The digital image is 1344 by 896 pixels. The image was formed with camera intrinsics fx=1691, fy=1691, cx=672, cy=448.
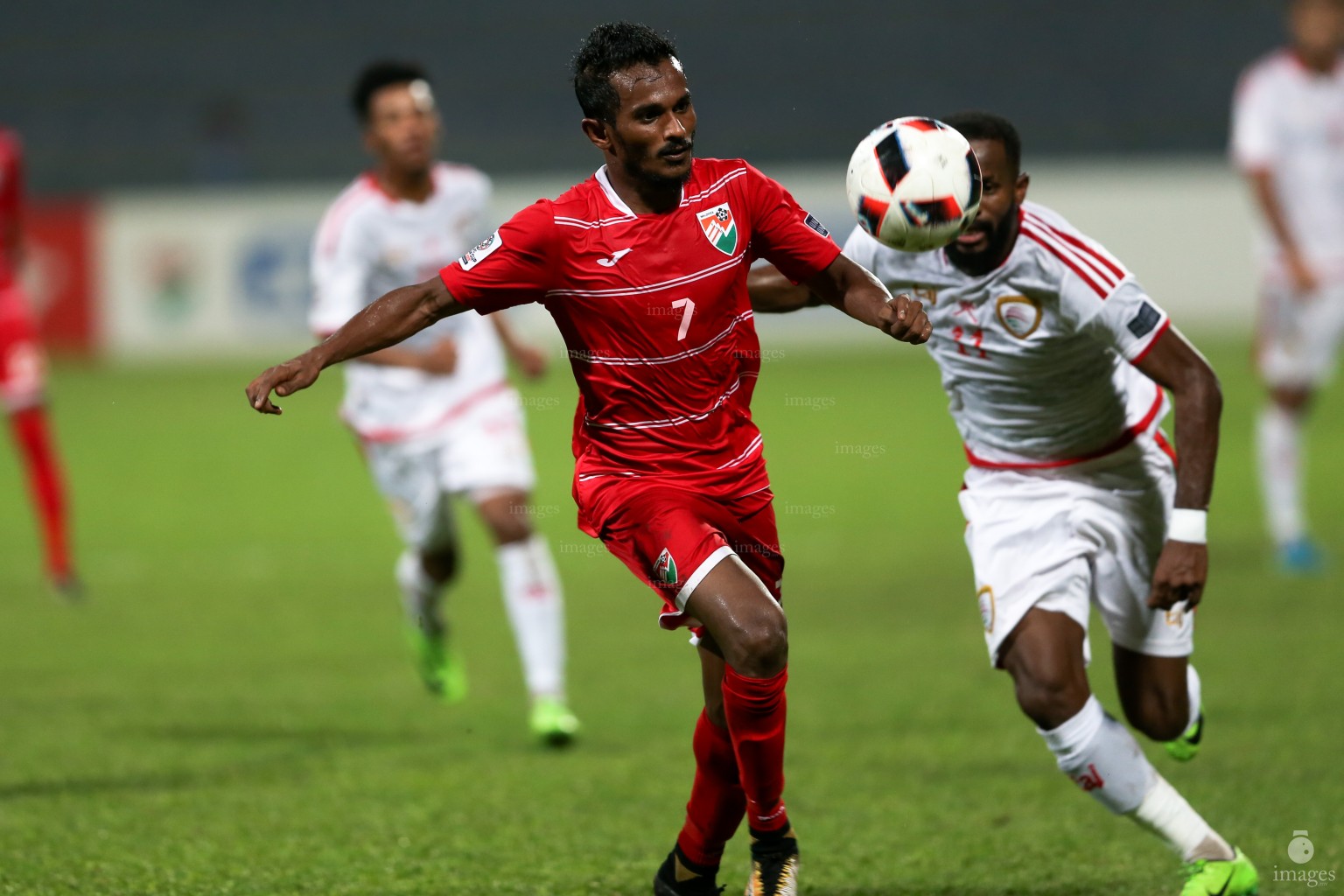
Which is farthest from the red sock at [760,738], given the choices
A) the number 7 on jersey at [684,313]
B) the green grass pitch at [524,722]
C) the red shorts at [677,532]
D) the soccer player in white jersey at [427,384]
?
the soccer player in white jersey at [427,384]

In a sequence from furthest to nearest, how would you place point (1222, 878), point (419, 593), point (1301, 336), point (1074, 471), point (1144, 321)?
point (1301, 336) < point (419, 593) < point (1074, 471) < point (1144, 321) < point (1222, 878)

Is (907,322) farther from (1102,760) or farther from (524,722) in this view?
(524,722)

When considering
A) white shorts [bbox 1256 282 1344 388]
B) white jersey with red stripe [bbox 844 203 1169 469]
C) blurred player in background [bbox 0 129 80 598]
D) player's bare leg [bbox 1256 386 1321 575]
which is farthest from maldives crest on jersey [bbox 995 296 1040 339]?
blurred player in background [bbox 0 129 80 598]

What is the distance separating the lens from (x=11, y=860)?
4.66 meters

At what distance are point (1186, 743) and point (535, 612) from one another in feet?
8.80

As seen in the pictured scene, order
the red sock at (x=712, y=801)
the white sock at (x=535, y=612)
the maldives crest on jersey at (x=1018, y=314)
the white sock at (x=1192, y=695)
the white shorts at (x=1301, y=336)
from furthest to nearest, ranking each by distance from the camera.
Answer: the white shorts at (x=1301, y=336), the white sock at (x=535, y=612), the white sock at (x=1192, y=695), the maldives crest on jersey at (x=1018, y=314), the red sock at (x=712, y=801)

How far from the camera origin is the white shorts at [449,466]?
6.95 m

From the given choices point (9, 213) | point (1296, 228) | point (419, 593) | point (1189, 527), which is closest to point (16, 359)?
point (9, 213)

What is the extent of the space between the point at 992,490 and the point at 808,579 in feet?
16.7

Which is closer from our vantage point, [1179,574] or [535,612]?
[1179,574]

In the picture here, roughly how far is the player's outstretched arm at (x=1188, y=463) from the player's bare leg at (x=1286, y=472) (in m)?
5.51

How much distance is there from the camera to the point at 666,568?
3.99 meters

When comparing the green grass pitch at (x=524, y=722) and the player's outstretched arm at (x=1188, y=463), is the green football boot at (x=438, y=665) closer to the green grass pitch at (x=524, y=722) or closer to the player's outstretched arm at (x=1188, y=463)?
the green grass pitch at (x=524, y=722)

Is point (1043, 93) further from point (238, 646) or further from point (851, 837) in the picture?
point (851, 837)
